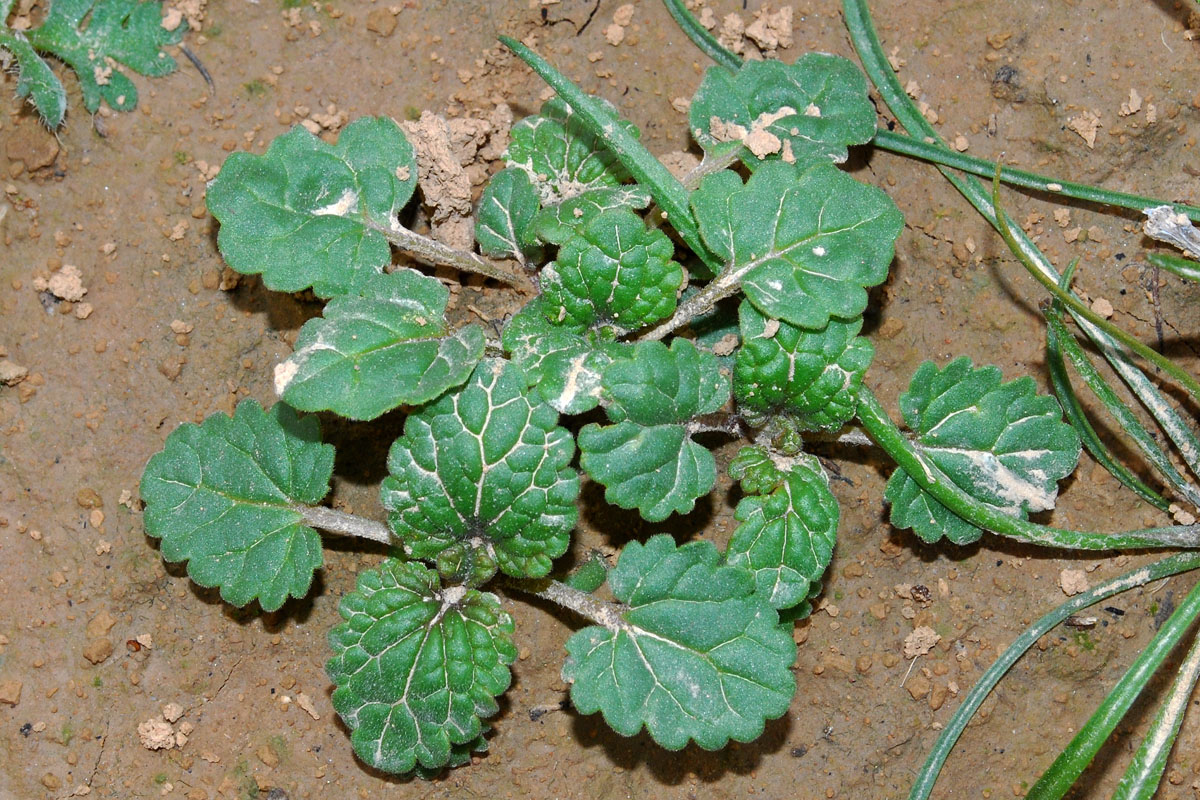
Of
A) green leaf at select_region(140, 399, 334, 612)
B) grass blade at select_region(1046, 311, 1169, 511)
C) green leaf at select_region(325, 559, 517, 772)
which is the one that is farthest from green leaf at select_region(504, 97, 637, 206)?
grass blade at select_region(1046, 311, 1169, 511)

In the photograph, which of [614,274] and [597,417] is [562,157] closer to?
[614,274]

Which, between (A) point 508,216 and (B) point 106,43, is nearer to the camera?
(A) point 508,216

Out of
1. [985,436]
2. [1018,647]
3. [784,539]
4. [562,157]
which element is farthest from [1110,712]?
[562,157]

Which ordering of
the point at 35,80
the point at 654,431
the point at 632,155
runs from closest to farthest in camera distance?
the point at 654,431 < the point at 632,155 < the point at 35,80

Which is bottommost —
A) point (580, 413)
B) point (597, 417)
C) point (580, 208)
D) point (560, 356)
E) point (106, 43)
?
point (597, 417)

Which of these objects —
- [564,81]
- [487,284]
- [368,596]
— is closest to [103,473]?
[368,596]

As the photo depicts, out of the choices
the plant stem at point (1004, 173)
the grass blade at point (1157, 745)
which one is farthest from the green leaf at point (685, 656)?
the plant stem at point (1004, 173)

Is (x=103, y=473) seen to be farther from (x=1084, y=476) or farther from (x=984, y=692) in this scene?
(x=1084, y=476)
